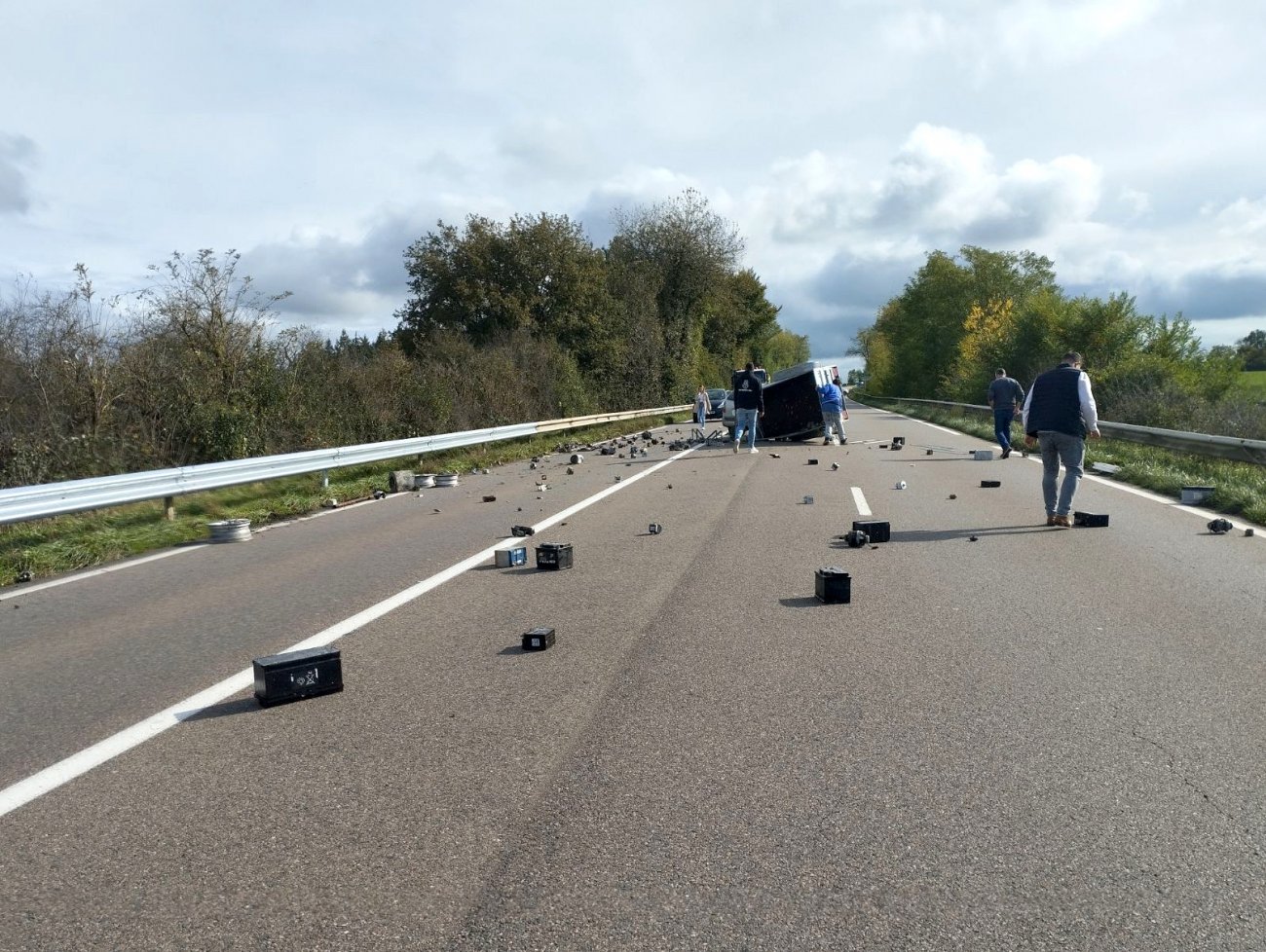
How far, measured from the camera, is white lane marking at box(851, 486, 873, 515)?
12369mm

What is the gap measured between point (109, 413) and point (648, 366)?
132 ft

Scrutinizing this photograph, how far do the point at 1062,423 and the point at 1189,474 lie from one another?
21.0ft

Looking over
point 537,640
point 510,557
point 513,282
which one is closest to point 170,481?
point 510,557

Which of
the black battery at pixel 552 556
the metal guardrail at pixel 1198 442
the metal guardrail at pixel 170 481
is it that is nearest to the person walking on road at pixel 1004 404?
the metal guardrail at pixel 1198 442

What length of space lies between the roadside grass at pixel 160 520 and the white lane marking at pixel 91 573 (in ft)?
0.98

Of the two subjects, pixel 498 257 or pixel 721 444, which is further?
pixel 498 257

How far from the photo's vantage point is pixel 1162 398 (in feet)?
93.3

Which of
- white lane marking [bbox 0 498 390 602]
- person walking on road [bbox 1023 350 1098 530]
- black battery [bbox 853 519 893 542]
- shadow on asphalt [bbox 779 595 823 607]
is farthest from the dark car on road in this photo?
shadow on asphalt [bbox 779 595 823 607]

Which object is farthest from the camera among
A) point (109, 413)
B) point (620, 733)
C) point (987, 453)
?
point (987, 453)

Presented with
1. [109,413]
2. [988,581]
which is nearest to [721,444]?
[109,413]

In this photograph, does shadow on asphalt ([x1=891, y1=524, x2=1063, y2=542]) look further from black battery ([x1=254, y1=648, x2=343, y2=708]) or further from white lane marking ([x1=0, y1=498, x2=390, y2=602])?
white lane marking ([x1=0, y1=498, x2=390, y2=602])

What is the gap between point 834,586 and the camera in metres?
6.96

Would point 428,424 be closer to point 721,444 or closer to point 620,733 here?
point 721,444

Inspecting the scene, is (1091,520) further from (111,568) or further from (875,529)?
(111,568)
